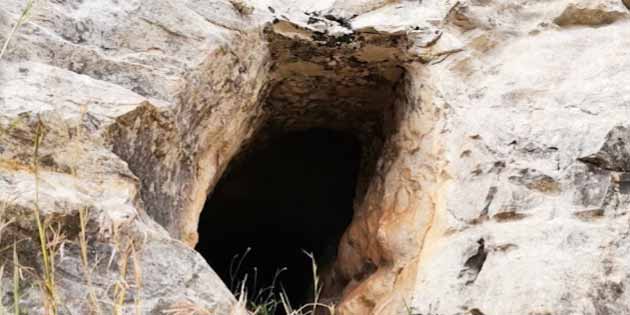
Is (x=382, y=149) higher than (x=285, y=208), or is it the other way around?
(x=382, y=149)

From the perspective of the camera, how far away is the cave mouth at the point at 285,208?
3230mm

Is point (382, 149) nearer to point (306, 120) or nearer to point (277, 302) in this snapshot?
point (306, 120)

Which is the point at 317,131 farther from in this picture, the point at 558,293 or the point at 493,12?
the point at 558,293

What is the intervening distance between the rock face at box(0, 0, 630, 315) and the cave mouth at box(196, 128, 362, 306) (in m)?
0.59

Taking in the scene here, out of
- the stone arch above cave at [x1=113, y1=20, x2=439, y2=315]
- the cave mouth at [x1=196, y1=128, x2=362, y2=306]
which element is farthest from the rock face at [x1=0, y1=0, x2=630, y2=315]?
the cave mouth at [x1=196, y1=128, x2=362, y2=306]

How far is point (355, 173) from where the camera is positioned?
3.30 metres

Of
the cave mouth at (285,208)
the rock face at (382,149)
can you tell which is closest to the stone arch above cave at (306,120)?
A: the rock face at (382,149)

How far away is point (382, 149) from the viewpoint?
2.68 metres

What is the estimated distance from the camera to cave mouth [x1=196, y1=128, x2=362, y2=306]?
10.6ft

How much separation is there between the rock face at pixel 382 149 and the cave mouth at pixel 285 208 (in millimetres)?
592

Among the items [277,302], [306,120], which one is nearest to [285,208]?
[306,120]

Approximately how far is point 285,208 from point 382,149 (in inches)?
41.4

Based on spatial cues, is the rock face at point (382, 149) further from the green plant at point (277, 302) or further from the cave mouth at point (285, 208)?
the cave mouth at point (285, 208)

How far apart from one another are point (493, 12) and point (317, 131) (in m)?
1.00
